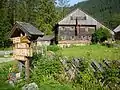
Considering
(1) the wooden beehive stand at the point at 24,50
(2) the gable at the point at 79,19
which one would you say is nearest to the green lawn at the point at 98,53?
(1) the wooden beehive stand at the point at 24,50

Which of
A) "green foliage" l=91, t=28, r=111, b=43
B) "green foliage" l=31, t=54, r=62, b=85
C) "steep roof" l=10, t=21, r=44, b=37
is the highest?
"steep roof" l=10, t=21, r=44, b=37

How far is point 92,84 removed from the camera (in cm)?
1433

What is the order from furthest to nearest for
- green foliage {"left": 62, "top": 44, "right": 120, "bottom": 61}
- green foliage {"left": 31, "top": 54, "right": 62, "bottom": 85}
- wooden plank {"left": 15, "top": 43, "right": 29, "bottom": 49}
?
1. green foliage {"left": 62, "top": 44, "right": 120, "bottom": 61}
2. wooden plank {"left": 15, "top": 43, "right": 29, "bottom": 49}
3. green foliage {"left": 31, "top": 54, "right": 62, "bottom": 85}

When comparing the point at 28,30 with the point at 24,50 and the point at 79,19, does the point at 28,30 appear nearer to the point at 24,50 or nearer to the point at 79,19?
the point at 24,50

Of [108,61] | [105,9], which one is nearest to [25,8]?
[108,61]

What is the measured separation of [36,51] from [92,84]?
16.9ft

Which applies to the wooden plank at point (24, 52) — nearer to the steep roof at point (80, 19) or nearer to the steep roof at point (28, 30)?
the steep roof at point (28, 30)

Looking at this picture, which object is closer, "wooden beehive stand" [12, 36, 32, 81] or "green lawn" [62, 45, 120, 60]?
"wooden beehive stand" [12, 36, 32, 81]

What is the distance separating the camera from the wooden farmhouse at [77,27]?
62.2 meters

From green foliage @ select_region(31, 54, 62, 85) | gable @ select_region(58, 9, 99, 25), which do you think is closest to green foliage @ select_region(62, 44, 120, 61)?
green foliage @ select_region(31, 54, 62, 85)

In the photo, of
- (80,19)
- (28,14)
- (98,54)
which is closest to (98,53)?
(98,54)

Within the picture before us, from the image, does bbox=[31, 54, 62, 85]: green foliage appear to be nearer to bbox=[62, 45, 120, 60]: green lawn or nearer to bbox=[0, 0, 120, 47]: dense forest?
bbox=[62, 45, 120, 60]: green lawn

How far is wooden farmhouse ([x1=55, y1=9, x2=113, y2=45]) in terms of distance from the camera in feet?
204

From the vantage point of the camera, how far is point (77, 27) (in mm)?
63438
